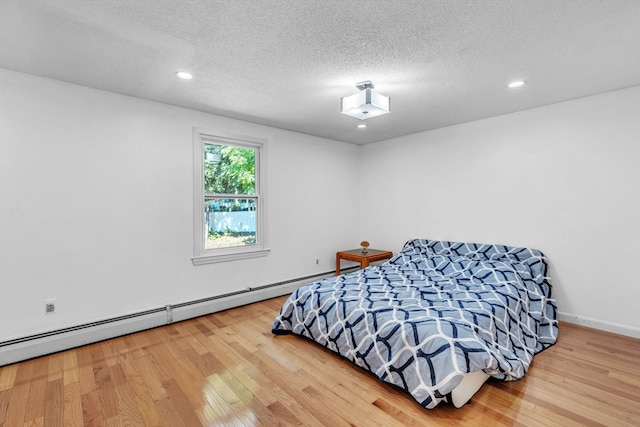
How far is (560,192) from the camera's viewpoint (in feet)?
10.8

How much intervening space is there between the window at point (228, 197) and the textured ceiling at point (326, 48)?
646mm

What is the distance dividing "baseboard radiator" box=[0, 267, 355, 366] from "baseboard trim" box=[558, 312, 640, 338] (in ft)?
11.2

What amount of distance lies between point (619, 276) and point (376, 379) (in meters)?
2.72

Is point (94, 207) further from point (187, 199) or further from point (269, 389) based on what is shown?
point (269, 389)

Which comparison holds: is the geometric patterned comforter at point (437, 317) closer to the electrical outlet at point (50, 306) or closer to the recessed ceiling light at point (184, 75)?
the electrical outlet at point (50, 306)

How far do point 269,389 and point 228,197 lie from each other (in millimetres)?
2381

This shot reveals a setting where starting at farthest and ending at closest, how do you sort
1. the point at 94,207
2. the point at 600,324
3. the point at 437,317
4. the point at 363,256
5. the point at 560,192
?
the point at 363,256 → the point at 560,192 → the point at 600,324 → the point at 94,207 → the point at 437,317

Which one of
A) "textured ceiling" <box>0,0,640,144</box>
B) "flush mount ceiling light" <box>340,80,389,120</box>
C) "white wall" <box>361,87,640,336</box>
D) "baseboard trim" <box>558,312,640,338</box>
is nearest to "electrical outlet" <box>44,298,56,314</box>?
"textured ceiling" <box>0,0,640,144</box>

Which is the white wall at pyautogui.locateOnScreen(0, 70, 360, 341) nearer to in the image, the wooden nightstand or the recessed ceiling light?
the recessed ceiling light

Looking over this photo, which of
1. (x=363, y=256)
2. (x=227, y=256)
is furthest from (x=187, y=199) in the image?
(x=363, y=256)

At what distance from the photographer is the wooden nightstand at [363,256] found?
4.45 m

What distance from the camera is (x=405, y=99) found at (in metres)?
3.14

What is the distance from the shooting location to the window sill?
11.4ft

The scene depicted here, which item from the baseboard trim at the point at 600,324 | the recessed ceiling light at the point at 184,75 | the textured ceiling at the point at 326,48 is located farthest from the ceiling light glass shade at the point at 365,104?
the baseboard trim at the point at 600,324
